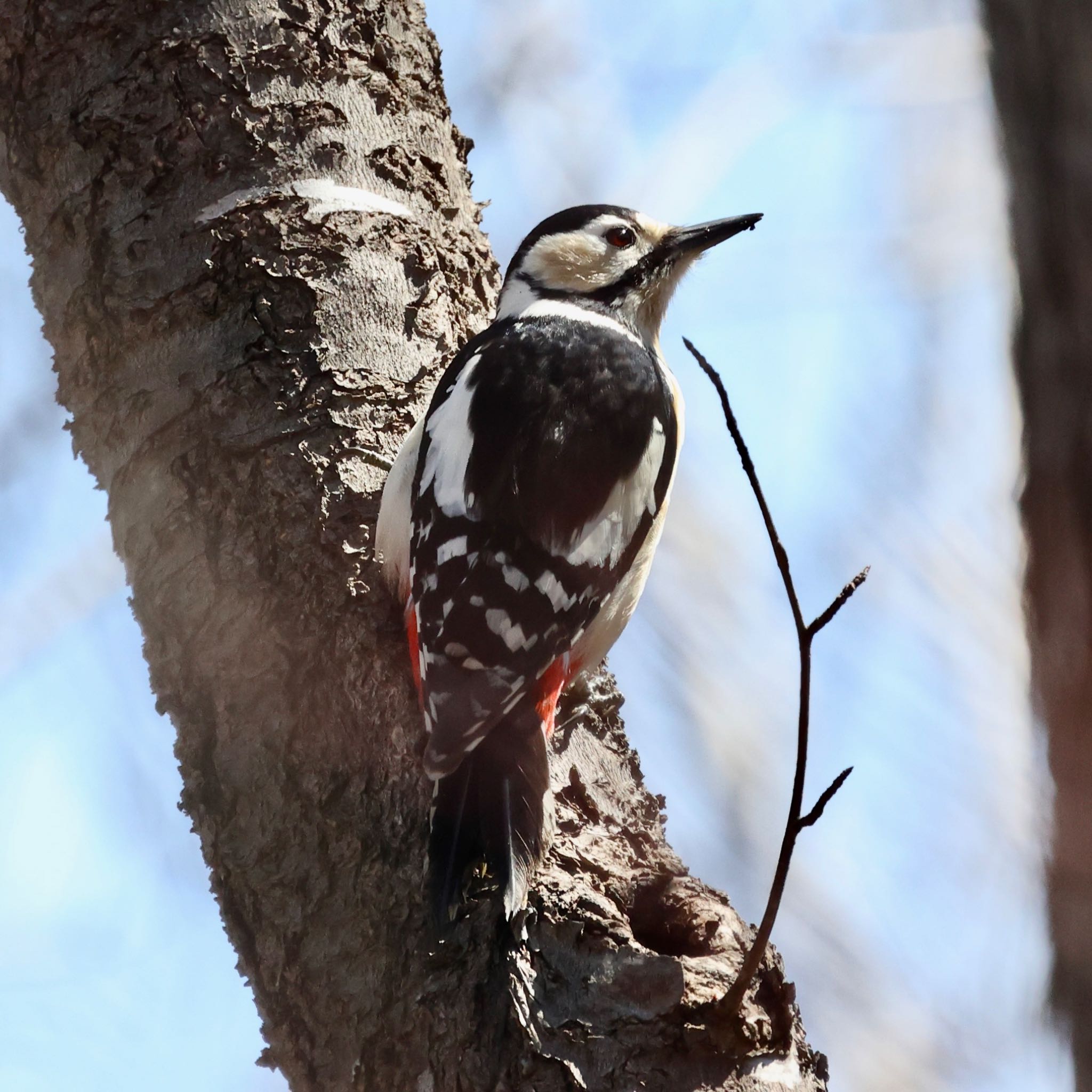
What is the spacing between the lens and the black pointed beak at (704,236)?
346cm

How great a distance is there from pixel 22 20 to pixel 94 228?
48cm

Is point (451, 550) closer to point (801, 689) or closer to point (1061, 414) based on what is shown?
point (801, 689)

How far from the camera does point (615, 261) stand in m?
3.50

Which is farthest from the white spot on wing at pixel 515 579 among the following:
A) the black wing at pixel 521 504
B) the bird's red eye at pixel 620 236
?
the bird's red eye at pixel 620 236

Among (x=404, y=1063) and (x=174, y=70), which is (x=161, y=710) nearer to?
(x=404, y=1063)

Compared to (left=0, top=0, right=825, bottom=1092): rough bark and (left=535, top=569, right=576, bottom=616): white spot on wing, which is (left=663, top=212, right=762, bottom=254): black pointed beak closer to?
(left=0, top=0, right=825, bottom=1092): rough bark

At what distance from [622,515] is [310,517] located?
0.67 m

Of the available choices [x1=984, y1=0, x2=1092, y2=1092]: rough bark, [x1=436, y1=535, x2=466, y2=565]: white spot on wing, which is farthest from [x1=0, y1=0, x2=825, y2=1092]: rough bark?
[x1=984, y1=0, x2=1092, y2=1092]: rough bark

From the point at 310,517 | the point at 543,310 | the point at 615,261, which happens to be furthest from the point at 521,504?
the point at 615,261

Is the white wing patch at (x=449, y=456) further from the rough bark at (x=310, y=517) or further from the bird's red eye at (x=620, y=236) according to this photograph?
the bird's red eye at (x=620, y=236)

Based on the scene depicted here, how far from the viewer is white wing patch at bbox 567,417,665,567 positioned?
2.50 meters

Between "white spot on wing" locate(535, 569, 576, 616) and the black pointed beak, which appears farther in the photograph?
the black pointed beak

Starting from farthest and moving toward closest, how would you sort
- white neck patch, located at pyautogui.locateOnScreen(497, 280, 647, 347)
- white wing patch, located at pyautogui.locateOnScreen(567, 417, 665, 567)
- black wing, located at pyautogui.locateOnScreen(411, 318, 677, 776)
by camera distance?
white neck patch, located at pyautogui.locateOnScreen(497, 280, 647, 347) < white wing patch, located at pyautogui.locateOnScreen(567, 417, 665, 567) < black wing, located at pyautogui.locateOnScreen(411, 318, 677, 776)

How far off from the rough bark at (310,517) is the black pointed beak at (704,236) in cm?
70
